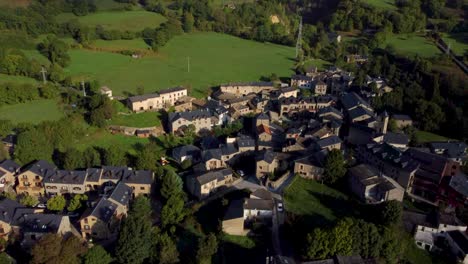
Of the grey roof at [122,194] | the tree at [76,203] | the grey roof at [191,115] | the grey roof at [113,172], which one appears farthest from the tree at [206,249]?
the grey roof at [191,115]

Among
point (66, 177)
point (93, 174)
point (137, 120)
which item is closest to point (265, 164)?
point (93, 174)

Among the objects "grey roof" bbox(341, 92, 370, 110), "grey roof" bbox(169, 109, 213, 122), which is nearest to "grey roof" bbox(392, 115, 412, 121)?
"grey roof" bbox(341, 92, 370, 110)

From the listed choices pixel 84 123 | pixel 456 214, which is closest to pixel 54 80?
pixel 84 123

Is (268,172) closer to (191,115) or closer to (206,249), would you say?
(206,249)

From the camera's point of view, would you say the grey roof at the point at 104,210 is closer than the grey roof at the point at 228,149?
Yes

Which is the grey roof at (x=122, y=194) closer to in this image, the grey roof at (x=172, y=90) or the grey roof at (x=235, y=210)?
the grey roof at (x=235, y=210)

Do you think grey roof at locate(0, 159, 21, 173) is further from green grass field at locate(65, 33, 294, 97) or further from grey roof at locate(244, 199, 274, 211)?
grey roof at locate(244, 199, 274, 211)
